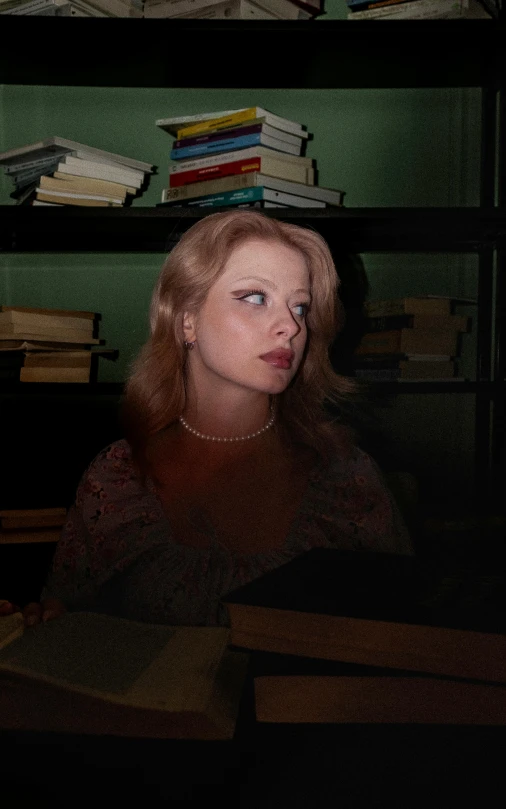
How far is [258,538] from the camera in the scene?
1217mm

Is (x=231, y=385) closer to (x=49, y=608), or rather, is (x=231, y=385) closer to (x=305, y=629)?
Result: (x=49, y=608)

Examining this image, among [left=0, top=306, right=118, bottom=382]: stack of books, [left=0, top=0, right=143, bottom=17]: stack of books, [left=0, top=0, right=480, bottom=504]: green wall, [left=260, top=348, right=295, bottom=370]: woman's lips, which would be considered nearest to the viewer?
[left=260, top=348, right=295, bottom=370]: woman's lips

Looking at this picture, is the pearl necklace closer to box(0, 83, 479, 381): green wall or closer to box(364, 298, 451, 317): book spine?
box(364, 298, 451, 317): book spine

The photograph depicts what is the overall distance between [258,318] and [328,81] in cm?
135

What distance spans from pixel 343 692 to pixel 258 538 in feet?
2.43

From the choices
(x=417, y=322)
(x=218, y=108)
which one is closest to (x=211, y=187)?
A: (x=218, y=108)

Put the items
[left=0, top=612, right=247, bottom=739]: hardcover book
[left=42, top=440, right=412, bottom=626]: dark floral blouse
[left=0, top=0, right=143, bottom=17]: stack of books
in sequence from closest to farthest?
[left=0, top=612, right=247, bottom=739]: hardcover book
[left=42, top=440, right=412, bottom=626]: dark floral blouse
[left=0, top=0, right=143, bottom=17]: stack of books

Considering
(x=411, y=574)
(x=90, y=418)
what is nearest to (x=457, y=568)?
(x=411, y=574)

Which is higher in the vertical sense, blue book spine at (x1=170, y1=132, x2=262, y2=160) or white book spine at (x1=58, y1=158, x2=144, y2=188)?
blue book spine at (x1=170, y1=132, x2=262, y2=160)

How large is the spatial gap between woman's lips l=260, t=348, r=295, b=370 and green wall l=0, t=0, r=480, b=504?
3.97ft

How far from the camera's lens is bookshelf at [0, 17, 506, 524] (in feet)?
6.22

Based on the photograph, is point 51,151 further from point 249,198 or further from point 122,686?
point 122,686

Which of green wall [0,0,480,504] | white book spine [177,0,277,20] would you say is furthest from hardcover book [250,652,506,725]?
green wall [0,0,480,504]

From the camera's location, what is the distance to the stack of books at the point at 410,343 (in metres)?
2.07
